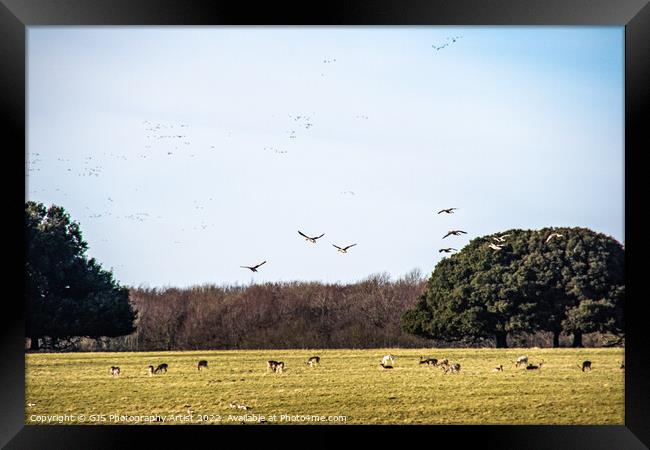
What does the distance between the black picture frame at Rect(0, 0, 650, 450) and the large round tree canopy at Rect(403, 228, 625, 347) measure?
4.46 meters

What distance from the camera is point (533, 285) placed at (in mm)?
9094

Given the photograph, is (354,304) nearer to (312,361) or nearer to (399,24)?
(312,361)

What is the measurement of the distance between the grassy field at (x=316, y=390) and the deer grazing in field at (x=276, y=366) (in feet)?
0.27

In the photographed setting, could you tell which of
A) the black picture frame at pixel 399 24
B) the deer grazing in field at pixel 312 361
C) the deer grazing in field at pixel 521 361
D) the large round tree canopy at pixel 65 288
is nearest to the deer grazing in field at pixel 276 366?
the deer grazing in field at pixel 312 361

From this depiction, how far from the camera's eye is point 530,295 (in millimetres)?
9055

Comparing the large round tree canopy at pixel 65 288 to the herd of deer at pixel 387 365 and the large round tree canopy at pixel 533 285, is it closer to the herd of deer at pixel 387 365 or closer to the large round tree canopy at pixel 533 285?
the herd of deer at pixel 387 365

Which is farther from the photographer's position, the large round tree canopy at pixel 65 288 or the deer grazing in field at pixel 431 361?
the large round tree canopy at pixel 65 288

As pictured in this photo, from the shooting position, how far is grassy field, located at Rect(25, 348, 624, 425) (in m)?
5.98

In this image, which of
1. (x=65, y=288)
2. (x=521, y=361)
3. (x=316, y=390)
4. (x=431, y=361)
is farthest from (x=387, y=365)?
(x=65, y=288)

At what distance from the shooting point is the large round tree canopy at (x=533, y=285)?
28.8 feet

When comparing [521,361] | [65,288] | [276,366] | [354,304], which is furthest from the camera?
[65,288]

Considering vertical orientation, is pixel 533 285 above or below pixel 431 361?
above

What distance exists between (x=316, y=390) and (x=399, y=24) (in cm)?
366

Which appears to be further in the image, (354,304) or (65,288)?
(65,288)
